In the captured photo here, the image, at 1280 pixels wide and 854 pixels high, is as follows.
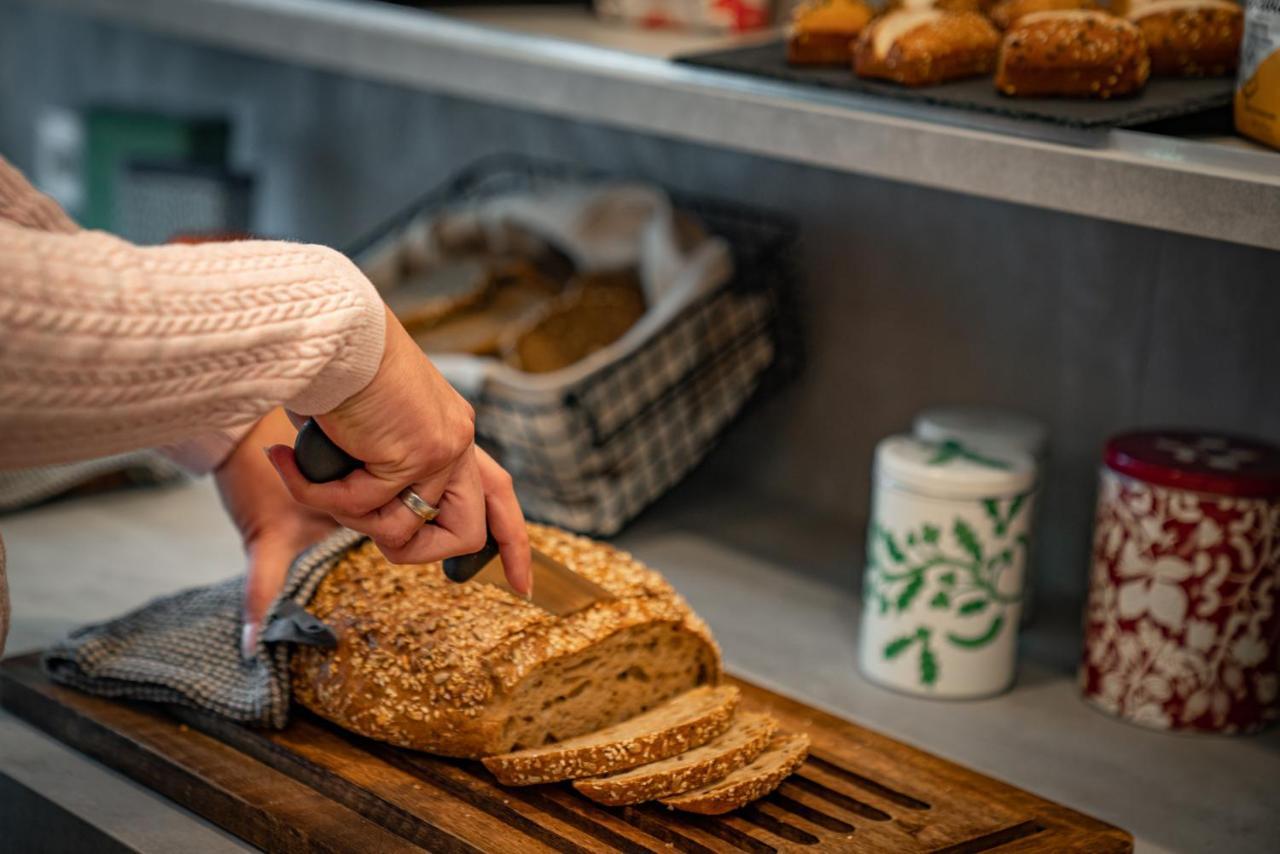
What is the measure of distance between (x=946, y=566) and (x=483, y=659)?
420 mm

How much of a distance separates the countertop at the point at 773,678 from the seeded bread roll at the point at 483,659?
0.14 m

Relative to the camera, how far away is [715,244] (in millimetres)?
1668

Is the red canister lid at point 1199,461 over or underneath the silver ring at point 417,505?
underneath

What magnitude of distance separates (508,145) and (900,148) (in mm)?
914

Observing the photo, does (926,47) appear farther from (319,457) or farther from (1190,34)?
(319,457)

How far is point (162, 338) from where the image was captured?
2.58 ft

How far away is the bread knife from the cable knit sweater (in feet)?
0.16

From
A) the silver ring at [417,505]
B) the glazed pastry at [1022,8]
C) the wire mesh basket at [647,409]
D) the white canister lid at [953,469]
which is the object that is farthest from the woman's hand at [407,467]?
the glazed pastry at [1022,8]

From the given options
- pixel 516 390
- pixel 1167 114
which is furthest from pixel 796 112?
pixel 516 390

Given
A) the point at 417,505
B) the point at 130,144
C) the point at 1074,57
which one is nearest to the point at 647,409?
the point at 1074,57

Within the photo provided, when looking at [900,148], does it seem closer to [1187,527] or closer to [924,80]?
[924,80]

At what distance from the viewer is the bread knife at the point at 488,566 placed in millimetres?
946

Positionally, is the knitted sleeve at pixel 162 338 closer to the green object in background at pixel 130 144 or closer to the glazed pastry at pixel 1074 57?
the glazed pastry at pixel 1074 57

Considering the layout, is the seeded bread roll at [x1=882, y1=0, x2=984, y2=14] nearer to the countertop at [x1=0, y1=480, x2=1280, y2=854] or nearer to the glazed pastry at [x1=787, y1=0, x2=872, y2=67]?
the glazed pastry at [x1=787, y1=0, x2=872, y2=67]
